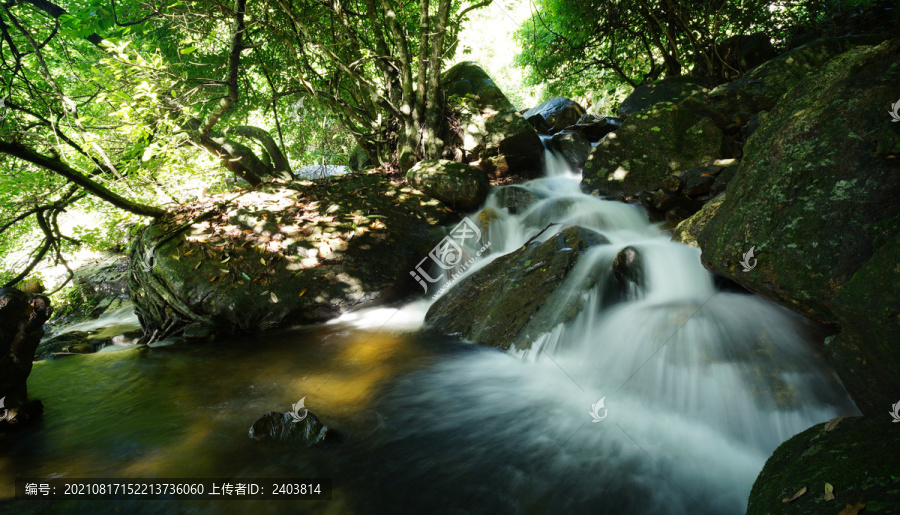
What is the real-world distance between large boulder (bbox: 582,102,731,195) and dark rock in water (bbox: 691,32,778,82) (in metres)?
4.10

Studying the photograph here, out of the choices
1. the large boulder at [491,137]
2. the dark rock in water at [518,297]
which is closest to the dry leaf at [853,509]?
the dark rock in water at [518,297]

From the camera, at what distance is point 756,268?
2.64 metres

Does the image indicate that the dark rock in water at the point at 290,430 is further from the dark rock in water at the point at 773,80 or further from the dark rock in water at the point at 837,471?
the dark rock in water at the point at 773,80

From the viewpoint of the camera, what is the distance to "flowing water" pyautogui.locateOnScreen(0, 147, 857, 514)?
237cm

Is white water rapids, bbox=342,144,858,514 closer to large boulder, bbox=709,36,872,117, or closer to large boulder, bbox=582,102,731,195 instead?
large boulder, bbox=582,102,731,195

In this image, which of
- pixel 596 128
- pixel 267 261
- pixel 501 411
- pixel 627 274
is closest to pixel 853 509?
pixel 501 411

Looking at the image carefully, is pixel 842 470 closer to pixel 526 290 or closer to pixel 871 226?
pixel 871 226

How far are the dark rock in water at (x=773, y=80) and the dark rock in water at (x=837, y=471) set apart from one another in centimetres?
696

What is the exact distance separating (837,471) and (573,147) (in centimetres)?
822

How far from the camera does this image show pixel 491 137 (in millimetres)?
8148

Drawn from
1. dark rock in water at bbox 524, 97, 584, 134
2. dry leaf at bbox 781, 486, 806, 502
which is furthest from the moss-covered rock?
dark rock in water at bbox 524, 97, 584, 134

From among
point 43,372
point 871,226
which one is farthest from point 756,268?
point 43,372

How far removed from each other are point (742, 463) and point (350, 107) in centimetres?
901

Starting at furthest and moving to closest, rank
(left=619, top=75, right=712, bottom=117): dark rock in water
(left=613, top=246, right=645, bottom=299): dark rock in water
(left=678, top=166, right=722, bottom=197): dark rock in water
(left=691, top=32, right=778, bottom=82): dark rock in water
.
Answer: (left=691, top=32, right=778, bottom=82): dark rock in water, (left=619, top=75, right=712, bottom=117): dark rock in water, (left=678, top=166, right=722, bottom=197): dark rock in water, (left=613, top=246, right=645, bottom=299): dark rock in water
